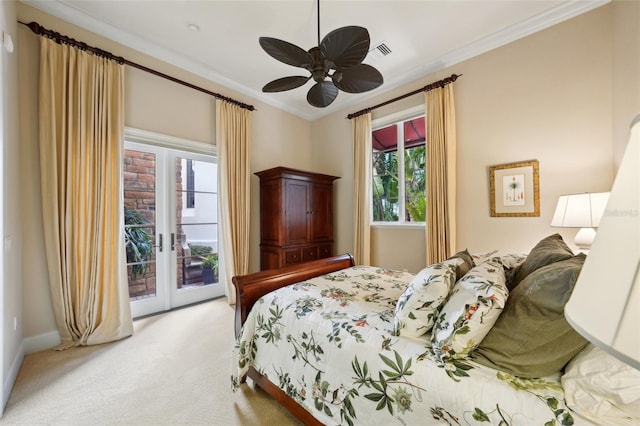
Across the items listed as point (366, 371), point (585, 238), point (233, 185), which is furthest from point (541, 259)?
point (233, 185)

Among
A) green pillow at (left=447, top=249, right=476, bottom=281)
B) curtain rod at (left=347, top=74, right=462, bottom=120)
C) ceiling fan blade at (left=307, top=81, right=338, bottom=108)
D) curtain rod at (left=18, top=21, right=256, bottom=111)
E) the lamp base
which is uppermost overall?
curtain rod at (left=18, top=21, right=256, bottom=111)

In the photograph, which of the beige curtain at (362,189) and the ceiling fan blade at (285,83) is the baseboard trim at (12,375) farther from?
the beige curtain at (362,189)

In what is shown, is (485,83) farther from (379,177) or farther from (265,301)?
(265,301)

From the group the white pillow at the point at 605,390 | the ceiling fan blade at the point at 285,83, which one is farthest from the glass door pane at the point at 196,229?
the white pillow at the point at 605,390

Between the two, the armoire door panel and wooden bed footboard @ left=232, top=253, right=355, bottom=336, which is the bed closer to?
wooden bed footboard @ left=232, top=253, right=355, bottom=336

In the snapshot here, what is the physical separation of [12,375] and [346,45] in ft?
11.0

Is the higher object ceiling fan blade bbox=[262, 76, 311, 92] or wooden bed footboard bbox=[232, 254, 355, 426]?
ceiling fan blade bbox=[262, 76, 311, 92]

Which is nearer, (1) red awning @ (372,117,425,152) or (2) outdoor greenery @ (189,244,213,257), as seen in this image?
(2) outdoor greenery @ (189,244,213,257)

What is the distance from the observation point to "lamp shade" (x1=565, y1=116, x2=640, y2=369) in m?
0.33

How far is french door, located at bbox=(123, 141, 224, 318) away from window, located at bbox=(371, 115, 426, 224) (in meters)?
2.49

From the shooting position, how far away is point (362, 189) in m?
4.08

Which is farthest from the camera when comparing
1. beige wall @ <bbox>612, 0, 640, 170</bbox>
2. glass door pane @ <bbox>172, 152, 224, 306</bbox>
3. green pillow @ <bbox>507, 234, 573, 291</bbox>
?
glass door pane @ <bbox>172, 152, 224, 306</bbox>

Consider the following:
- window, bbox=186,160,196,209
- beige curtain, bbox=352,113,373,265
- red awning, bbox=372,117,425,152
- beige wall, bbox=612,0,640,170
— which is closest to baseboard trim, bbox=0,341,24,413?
window, bbox=186,160,196,209

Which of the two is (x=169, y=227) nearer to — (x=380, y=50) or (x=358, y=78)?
(x=358, y=78)
